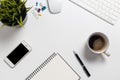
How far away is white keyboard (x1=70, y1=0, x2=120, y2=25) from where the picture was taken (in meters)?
0.92

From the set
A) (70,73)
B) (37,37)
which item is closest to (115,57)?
(70,73)

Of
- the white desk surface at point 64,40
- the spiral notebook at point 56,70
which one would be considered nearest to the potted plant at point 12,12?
the white desk surface at point 64,40

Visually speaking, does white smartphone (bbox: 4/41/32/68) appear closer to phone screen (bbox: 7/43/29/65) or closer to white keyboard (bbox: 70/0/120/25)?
phone screen (bbox: 7/43/29/65)

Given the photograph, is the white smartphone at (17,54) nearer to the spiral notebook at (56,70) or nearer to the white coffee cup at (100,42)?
the spiral notebook at (56,70)

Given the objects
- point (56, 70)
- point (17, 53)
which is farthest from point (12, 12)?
point (56, 70)

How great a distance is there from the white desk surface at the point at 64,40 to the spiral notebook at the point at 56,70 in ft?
0.07

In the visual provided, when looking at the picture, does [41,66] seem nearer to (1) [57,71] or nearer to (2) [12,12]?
(1) [57,71]

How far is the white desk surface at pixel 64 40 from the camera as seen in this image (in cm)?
90

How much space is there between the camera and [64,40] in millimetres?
922

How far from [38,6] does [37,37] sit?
123mm

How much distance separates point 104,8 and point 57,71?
0.31 meters

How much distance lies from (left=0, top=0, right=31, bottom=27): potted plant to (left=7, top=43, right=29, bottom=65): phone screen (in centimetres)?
10

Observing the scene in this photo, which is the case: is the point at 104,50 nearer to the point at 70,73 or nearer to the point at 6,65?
the point at 70,73

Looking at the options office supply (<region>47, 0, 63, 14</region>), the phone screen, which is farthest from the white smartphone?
office supply (<region>47, 0, 63, 14</region>)
